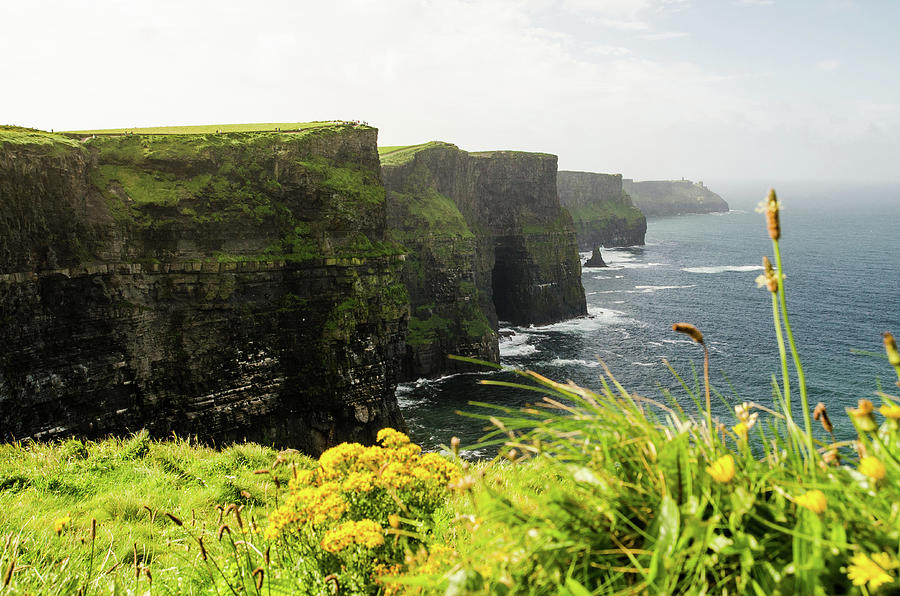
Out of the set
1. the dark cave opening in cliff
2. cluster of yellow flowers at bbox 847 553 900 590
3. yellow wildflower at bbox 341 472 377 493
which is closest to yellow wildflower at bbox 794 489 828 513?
cluster of yellow flowers at bbox 847 553 900 590

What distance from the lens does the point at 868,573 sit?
201 centimetres

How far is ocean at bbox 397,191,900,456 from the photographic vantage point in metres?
46.8

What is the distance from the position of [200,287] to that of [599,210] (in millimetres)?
137866

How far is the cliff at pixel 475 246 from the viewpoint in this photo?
59.2 m

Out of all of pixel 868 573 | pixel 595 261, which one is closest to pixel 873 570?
pixel 868 573

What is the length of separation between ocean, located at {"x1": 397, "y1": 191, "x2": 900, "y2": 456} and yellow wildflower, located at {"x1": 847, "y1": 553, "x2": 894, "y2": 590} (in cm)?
1459

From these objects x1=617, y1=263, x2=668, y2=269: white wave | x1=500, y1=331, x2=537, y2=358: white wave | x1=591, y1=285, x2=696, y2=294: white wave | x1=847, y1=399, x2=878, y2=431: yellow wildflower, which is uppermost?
x1=847, y1=399, x2=878, y2=431: yellow wildflower

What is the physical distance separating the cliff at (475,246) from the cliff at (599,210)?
63.4m

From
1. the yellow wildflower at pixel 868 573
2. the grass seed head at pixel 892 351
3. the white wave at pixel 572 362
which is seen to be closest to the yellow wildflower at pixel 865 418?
the grass seed head at pixel 892 351

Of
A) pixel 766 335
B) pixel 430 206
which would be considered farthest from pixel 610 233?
pixel 430 206

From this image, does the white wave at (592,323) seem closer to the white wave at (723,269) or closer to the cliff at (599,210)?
the white wave at (723,269)

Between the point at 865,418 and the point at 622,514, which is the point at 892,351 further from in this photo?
the point at 622,514

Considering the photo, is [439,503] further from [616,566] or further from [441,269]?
[441,269]

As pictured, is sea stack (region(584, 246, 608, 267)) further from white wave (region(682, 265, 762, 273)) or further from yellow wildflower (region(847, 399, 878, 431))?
yellow wildflower (region(847, 399, 878, 431))
